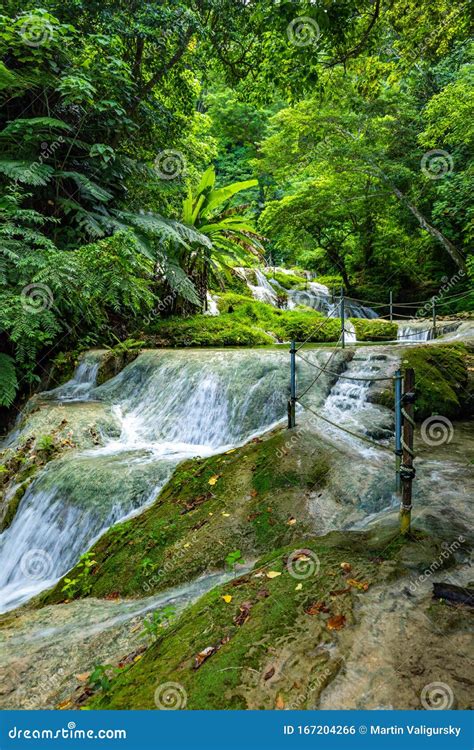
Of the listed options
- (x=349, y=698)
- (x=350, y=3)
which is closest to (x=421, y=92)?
(x=350, y=3)

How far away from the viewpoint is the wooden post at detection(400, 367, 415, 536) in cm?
265

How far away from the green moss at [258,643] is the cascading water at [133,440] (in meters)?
2.14

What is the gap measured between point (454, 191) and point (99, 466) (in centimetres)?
1259

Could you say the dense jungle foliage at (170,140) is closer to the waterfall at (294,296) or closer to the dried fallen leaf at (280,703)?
the waterfall at (294,296)

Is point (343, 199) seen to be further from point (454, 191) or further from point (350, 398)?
point (350, 398)

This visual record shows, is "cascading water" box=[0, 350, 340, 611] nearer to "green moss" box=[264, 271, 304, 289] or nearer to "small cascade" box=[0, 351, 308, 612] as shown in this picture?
"small cascade" box=[0, 351, 308, 612]

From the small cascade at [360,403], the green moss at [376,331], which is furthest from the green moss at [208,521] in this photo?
the green moss at [376,331]

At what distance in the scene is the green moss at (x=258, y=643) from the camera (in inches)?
64.9

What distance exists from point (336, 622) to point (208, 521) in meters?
1.62

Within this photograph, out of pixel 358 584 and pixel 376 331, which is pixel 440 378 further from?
pixel 376 331

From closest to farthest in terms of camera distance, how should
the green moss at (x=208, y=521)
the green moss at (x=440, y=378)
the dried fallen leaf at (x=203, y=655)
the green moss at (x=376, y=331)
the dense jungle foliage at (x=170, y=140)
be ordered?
the dried fallen leaf at (x=203, y=655)
the green moss at (x=208, y=521)
the dense jungle foliage at (x=170, y=140)
the green moss at (x=440, y=378)
the green moss at (x=376, y=331)

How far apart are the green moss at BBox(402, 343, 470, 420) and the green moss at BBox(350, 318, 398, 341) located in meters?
4.25

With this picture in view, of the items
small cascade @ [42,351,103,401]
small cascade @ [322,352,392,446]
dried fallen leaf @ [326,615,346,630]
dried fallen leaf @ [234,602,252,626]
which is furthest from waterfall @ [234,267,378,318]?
dried fallen leaf @ [326,615,346,630]

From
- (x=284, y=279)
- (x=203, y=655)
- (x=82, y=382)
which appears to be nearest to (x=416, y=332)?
(x=82, y=382)
